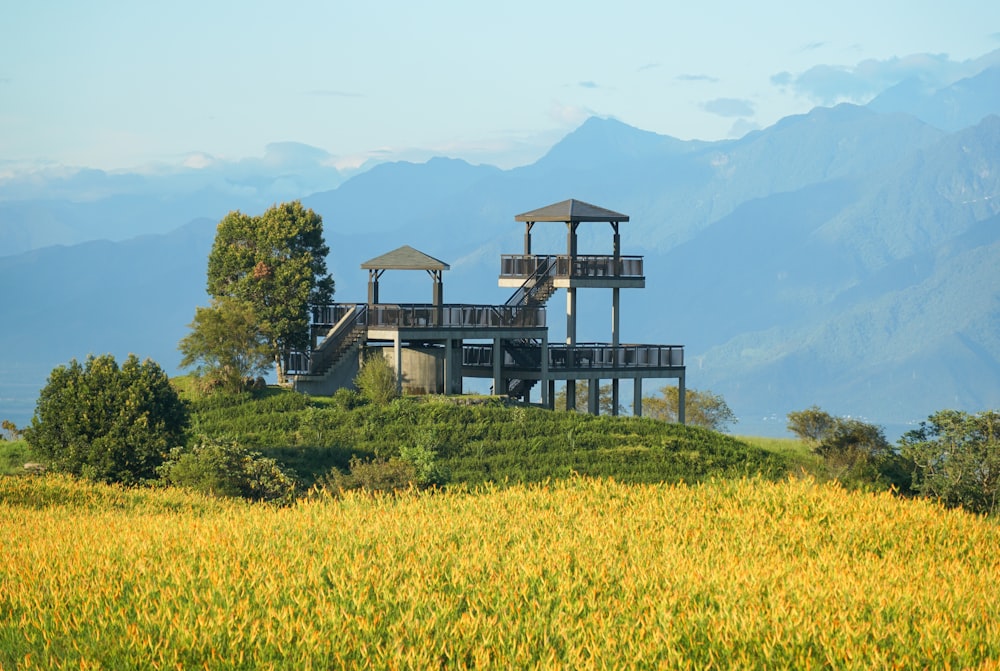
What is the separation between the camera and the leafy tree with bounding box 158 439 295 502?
28.5 m

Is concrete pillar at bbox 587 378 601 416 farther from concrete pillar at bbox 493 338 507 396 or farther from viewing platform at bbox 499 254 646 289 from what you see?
concrete pillar at bbox 493 338 507 396

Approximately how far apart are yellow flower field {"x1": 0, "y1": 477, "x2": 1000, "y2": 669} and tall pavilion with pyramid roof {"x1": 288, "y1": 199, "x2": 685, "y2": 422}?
2303cm

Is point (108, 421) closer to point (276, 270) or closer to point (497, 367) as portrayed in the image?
point (276, 270)

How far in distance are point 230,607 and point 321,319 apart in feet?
110

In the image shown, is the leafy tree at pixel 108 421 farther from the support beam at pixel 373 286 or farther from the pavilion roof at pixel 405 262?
the pavilion roof at pixel 405 262

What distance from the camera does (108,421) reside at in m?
32.1

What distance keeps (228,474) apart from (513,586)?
14462 millimetres

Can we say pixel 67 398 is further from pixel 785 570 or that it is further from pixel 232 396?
pixel 785 570

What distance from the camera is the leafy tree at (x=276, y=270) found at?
46.3 m

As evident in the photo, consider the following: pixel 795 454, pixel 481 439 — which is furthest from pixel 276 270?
pixel 795 454

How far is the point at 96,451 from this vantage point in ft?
103

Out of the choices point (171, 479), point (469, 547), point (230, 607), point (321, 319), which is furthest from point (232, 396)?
point (230, 607)

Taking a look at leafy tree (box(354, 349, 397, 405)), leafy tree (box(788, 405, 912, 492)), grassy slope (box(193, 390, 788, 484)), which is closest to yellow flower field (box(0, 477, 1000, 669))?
leafy tree (box(788, 405, 912, 492))

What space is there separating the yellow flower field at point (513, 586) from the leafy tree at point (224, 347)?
20313 mm
